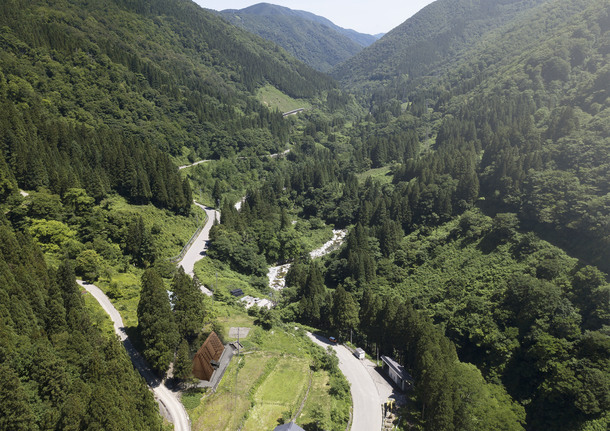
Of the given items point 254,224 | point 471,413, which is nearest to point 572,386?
point 471,413

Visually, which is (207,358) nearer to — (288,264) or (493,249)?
(288,264)

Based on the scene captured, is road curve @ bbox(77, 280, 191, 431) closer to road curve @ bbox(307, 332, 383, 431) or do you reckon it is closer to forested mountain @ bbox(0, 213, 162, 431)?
forested mountain @ bbox(0, 213, 162, 431)

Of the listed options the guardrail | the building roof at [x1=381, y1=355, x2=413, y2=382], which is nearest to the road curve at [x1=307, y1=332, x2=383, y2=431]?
the building roof at [x1=381, y1=355, x2=413, y2=382]

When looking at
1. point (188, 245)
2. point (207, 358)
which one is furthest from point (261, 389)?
point (188, 245)

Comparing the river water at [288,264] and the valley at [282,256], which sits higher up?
the valley at [282,256]

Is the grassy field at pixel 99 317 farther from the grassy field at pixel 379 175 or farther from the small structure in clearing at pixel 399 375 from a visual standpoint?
the grassy field at pixel 379 175

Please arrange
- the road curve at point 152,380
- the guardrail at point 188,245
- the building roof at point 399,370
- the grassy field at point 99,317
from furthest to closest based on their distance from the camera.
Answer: the guardrail at point 188,245, the building roof at point 399,370, the grassy field at point 99,317, the road curve at point 152,380

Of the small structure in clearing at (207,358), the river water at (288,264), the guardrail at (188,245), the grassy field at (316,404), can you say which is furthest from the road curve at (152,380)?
the river water at (288,264)
